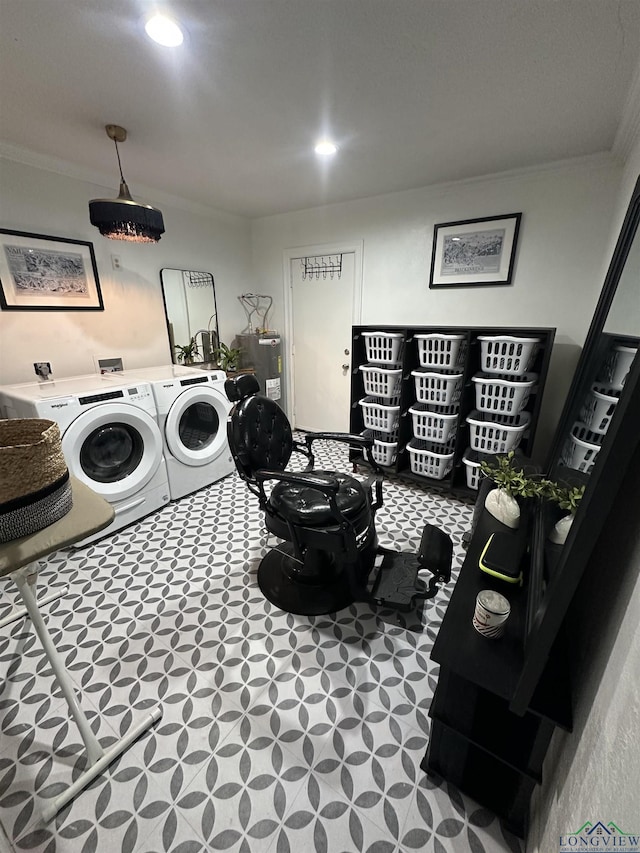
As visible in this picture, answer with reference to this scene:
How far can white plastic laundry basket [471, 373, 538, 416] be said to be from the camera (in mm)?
2191

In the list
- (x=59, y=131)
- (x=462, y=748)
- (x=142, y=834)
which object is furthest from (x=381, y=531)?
(x=59, y=131)

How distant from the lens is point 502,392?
88.9 inches

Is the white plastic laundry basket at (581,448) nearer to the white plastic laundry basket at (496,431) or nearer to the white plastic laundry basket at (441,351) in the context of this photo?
the white plastic laundry basket at (496,431)

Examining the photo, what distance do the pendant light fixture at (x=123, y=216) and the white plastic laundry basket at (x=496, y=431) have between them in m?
2.36

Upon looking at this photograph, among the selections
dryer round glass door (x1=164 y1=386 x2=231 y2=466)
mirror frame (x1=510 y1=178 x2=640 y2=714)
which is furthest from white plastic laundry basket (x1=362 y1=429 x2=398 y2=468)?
mirror frame (x1=510 y1=178 x2=640 y2=714)

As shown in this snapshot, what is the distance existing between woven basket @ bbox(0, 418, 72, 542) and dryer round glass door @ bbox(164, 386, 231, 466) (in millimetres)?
1606

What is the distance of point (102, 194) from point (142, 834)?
3.54 m

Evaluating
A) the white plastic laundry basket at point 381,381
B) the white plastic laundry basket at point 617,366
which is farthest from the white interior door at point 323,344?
the white plastic laundry basket at point 617,366

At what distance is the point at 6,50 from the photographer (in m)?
1.29

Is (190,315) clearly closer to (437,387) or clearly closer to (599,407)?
(437,387)

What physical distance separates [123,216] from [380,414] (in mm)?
2109

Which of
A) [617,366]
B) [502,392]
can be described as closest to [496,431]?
[502,392]

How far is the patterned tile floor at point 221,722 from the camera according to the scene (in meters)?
0.96

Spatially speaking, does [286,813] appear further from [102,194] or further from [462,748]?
[102,194]
